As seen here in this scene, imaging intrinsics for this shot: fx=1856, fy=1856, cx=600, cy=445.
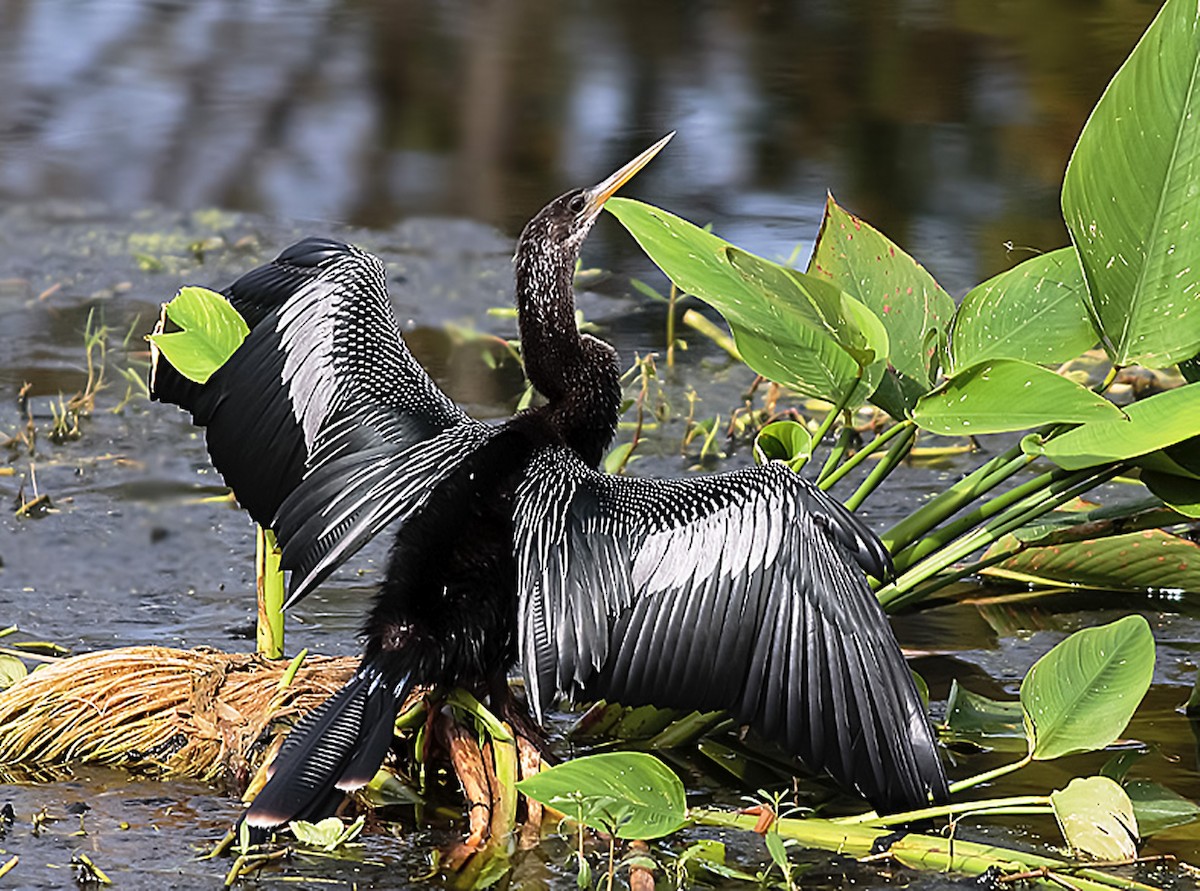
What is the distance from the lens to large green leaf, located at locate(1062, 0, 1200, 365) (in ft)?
10.5

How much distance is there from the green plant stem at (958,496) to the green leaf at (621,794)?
846mm

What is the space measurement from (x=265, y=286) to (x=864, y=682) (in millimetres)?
1596

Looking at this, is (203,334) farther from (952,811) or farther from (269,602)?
(952,811)

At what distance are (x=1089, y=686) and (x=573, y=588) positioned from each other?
896 millimetres

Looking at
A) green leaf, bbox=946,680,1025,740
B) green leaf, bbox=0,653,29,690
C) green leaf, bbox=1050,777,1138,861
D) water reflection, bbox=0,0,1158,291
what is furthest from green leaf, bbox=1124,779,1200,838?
water reflection, bbox=0,0,1158,291

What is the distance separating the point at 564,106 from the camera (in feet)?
29.2

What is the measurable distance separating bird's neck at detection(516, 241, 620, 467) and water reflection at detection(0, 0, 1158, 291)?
3274 mm

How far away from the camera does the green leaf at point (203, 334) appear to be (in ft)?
12.5

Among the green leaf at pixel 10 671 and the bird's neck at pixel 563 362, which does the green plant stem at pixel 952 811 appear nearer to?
the bird's neck at pixel 563 362

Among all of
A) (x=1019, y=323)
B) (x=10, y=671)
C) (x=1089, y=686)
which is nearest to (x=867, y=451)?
(x=1019, y=323)

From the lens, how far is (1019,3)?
10977mm

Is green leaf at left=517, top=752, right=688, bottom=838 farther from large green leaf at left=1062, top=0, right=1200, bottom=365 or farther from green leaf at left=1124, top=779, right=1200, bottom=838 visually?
large green leaf at left=1062, top=0, right=1200, bottom=365

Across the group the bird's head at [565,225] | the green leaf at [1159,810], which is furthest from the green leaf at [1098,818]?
the bird's head at [565,225]

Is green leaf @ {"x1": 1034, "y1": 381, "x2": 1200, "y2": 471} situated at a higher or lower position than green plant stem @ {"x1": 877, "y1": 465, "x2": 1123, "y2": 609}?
higher
